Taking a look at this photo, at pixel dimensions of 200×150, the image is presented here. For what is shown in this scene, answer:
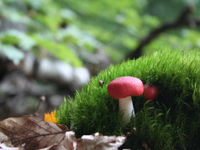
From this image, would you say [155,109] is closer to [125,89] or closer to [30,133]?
[125,89]

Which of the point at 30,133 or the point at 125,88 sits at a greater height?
the point at 125,88

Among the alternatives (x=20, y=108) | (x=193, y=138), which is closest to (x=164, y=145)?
(x=193, y=138)

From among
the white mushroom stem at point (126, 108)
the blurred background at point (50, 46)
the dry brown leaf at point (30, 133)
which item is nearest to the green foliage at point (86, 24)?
the blurred background at point (50, 46)

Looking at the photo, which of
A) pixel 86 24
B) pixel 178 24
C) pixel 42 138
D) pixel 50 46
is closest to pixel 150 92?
pixel 42 138

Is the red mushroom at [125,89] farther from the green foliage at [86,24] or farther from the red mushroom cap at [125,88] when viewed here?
the green foliage at [86,24]

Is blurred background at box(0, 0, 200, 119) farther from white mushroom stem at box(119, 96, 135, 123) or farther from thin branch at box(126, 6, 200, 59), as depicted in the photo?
white mushroom stem at box(119, 96, 135, 123)

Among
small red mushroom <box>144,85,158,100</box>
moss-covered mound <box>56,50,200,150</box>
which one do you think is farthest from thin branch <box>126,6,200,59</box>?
small red mushroom <box>144,85,158,100</box>

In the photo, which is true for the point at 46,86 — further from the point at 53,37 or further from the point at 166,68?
the point at 166,68
